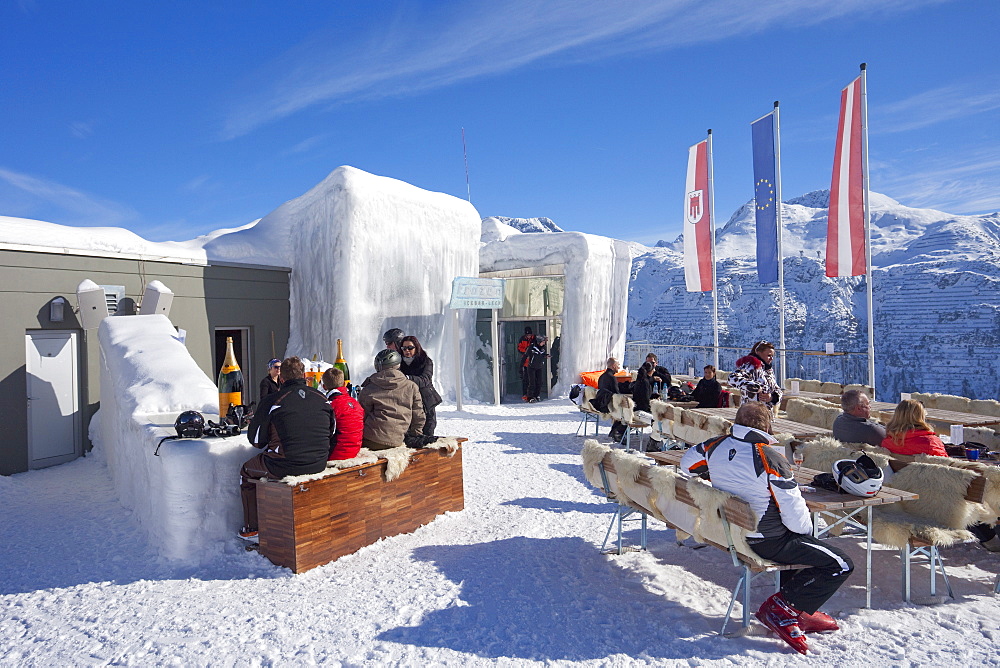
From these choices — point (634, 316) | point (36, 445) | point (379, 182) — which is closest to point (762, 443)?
point (36, 445)

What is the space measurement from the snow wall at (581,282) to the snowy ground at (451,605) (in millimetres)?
8625

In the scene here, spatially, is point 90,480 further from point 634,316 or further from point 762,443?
point 634,316

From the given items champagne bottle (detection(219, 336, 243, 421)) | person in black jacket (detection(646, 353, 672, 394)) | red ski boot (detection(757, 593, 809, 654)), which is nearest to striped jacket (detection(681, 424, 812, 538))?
red ski boot (detection(757, 593, 809, 654))

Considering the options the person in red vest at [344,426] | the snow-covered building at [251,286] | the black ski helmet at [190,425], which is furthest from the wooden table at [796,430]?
the snow-covered building at [251,286]

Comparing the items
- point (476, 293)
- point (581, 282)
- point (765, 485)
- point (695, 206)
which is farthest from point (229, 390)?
point (695, 206)

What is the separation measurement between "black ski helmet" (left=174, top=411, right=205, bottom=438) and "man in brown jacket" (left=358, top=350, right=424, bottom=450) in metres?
1.19

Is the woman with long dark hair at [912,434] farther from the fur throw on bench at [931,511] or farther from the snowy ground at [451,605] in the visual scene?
the snowy ground at [451,605]

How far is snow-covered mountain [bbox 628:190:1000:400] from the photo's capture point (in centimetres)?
3672

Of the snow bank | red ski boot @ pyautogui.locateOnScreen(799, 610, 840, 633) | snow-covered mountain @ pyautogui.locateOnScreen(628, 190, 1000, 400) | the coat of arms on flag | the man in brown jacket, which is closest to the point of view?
red ski boot @ pyautogui.locateOnScreen(799, 610, 840, 633)

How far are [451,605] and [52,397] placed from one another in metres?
7.03

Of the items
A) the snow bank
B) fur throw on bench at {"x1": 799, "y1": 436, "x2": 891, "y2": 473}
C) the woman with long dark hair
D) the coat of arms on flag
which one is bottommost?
fur throw on bench at {"x1": 799, "y1": 436, "x2": 891, "y2": 473}

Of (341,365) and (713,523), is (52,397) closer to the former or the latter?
(341,365)

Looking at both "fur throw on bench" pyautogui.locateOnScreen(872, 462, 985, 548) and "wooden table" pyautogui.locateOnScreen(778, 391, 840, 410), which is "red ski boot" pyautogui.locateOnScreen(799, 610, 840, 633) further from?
"wooden table" pyautogui.locateOnScreen(778, 391, 840, 410)

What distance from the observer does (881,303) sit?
4212cm
